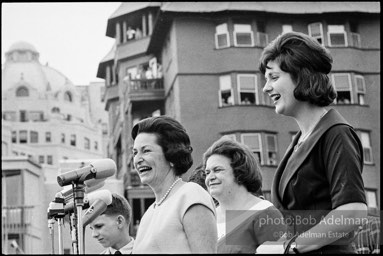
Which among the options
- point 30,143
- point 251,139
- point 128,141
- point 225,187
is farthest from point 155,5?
point 30,143

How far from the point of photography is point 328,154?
148 inches

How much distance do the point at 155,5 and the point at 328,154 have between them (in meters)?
38.7

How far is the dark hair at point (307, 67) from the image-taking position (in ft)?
13.1

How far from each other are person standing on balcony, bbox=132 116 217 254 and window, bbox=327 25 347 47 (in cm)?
3263

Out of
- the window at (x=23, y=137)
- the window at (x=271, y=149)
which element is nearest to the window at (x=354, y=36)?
the window at (x=271, y=149)

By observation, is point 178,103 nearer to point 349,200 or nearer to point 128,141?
point 128,141

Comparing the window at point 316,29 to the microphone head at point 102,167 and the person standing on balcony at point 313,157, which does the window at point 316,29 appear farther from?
the person standing on balcony at point 313,157

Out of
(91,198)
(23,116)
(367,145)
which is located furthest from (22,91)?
(91,198)

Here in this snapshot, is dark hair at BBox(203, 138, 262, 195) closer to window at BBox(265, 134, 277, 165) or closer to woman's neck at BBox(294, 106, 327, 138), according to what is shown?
woman's neck at BBox(294, 106, 327, 138)

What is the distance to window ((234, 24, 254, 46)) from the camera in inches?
1414

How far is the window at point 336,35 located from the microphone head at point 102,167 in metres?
32.5

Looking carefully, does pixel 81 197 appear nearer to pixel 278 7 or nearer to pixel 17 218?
pixel 278 7

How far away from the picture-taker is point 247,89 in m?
35.7

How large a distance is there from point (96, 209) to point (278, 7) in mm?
32234
